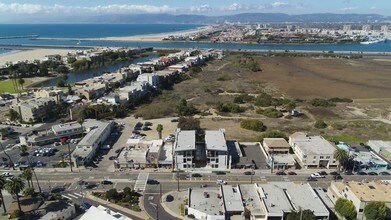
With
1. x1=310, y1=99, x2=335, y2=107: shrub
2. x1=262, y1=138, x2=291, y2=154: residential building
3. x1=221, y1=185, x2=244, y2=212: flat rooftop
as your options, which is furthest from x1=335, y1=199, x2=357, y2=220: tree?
x1=310, y1=99, x2=335, y2=107: shrub

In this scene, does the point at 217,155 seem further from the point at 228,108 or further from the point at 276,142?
the point at 228,108

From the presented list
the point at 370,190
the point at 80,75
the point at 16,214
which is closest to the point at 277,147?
the point at 370,190

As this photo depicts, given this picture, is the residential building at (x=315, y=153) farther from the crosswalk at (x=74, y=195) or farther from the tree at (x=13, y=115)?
the tree at (x=13, y=115)

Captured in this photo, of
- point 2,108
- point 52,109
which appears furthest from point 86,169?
point 2,108

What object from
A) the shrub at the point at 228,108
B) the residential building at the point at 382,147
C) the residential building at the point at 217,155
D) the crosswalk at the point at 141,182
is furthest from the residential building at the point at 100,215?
the shrub at the point at 228,108

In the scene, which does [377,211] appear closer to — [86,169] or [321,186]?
[321,186]

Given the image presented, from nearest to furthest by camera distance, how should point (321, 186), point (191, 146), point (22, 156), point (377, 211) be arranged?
1. point (377, 211)
2. point (321, 186)
3. point (191, 146)
4. point (22, 156)

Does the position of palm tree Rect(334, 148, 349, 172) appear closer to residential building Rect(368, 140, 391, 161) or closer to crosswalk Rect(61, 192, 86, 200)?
residential building Rect(368, 140, 391, 161)
